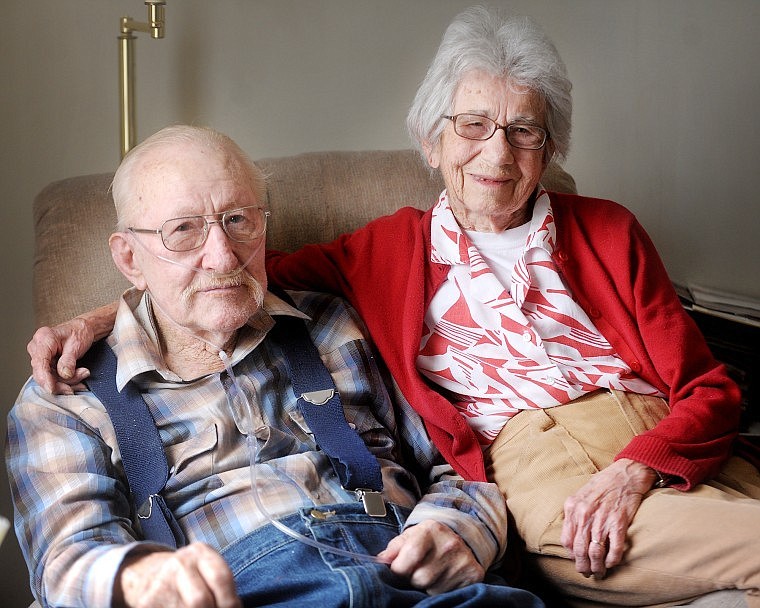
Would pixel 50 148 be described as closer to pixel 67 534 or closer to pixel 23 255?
pixel 23 255

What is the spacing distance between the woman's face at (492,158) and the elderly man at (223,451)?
387 millimetres

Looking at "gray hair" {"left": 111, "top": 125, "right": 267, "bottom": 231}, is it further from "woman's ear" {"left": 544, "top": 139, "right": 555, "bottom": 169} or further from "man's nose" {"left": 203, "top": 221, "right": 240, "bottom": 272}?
"woman's ear" {"left": 544, "top": 139, "right": 555, "bottom": 169}

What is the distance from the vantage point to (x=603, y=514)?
5.15 ft

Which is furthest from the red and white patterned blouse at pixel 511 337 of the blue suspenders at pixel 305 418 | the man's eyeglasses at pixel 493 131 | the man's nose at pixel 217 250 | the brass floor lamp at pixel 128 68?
the brass floor lamp at pixel 128 68

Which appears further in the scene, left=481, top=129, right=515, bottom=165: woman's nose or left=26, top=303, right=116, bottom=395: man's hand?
left=481, top=129, right=515, bottom=165: woman's nose

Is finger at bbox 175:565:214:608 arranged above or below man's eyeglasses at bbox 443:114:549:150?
below

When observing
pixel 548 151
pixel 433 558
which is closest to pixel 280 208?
pixel 548 151

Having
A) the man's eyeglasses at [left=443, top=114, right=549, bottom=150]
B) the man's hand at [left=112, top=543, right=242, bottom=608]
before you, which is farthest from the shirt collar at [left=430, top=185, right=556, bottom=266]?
the man's hand at [left=112, top=543, right=242, bottom=608]

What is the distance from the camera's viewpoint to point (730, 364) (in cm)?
258

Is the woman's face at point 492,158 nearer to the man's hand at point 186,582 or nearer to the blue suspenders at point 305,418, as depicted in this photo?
the blue suspenders at point 305,418

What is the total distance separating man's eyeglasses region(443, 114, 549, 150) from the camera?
1788mm

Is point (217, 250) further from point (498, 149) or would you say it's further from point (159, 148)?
point (498, 149)

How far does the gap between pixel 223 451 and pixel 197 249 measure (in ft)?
1.14

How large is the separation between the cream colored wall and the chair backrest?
18.1 inches
